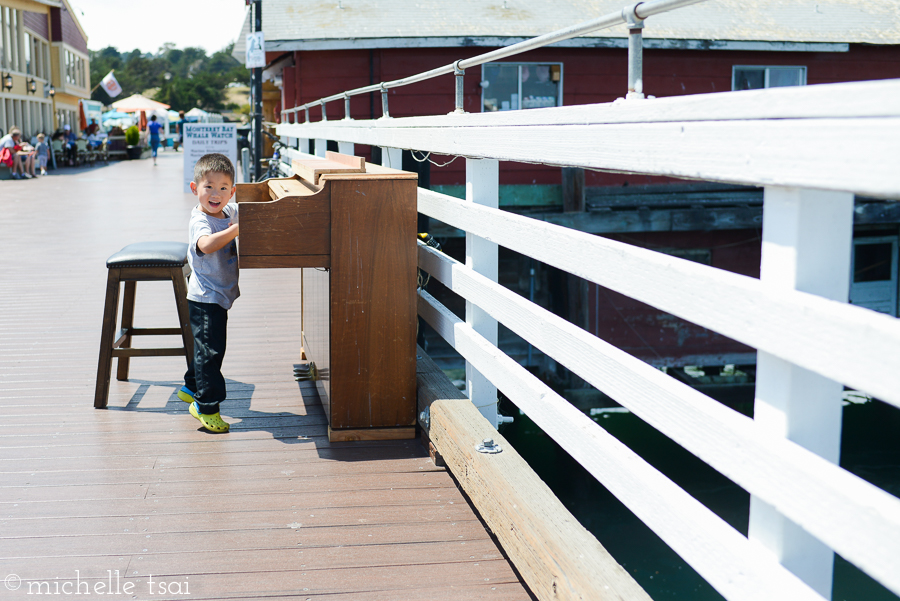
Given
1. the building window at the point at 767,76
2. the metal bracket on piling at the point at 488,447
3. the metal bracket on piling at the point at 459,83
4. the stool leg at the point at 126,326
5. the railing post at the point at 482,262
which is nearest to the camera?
the metal bracket on piling at the point at 488,447

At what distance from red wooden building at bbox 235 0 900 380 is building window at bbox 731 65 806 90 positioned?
0.10ft

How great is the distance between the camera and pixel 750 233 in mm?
15086

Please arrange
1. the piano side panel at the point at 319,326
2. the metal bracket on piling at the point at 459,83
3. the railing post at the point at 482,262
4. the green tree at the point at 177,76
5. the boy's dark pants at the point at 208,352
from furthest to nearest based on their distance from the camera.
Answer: the green tree at the point at 177,76
the boy's dark pants at the point at 208,352
the piano side panel at the point at 319,326
the metal bracket on piling at the point at 459,83
the railing post at the point at 482,262

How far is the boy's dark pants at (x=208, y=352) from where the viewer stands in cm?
400

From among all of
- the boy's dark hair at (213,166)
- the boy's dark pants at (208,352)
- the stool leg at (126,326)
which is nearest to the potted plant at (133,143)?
the stool leg at (126,326)

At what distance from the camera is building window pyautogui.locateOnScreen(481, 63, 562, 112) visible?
15.7 metres

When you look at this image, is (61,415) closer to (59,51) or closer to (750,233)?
→ (750,233)

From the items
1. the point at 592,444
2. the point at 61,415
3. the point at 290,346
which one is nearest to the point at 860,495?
the point at 592,444

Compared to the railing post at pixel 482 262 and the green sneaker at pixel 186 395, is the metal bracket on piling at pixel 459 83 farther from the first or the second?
the green sneaker at pixel 186 395

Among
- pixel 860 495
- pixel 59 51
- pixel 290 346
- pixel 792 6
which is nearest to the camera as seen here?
pixel 860 495

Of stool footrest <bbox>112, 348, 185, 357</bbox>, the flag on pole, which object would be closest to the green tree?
the flag on pole

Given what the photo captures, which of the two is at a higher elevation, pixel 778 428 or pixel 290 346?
pixel 778 428

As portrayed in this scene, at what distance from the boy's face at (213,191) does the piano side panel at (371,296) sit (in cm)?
71

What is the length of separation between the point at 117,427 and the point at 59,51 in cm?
4616
